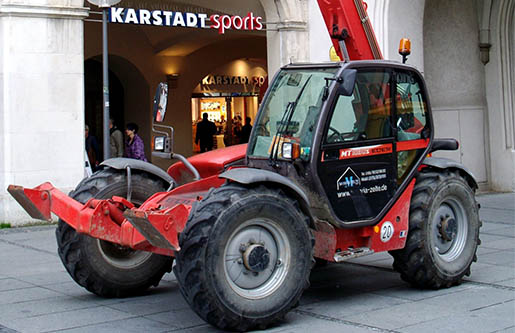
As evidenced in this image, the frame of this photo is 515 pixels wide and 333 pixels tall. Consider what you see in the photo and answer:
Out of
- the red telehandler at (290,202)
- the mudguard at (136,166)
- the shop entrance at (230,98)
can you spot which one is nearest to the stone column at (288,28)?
the red telehandler at (290,202)

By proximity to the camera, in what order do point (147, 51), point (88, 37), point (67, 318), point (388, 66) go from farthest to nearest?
point (147, 51) < point (88, 37) < point (388, 66) < point (67, 318)

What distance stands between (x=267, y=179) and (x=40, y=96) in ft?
24.7

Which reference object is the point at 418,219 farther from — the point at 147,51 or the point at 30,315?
the point at 147,51

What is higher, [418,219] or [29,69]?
[29,69]

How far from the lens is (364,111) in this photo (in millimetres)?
7320

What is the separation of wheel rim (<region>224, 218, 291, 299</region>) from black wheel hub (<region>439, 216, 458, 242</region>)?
1.98m

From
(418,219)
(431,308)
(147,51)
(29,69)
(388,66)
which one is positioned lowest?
(431,308)

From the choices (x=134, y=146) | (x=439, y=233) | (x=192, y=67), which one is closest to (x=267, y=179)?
(x=439, y=233)

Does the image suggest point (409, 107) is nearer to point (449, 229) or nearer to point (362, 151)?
point (362, 151)

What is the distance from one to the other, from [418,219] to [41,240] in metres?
6.13

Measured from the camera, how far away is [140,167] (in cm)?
777

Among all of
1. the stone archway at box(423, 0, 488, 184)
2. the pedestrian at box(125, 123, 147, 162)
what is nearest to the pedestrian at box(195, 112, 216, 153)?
the stone archway at box(423, 0, 488, 184)

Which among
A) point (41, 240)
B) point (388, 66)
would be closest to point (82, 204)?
point (388, 66)

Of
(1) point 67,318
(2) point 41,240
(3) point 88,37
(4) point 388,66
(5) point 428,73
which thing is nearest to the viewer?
(1) point 67,318
